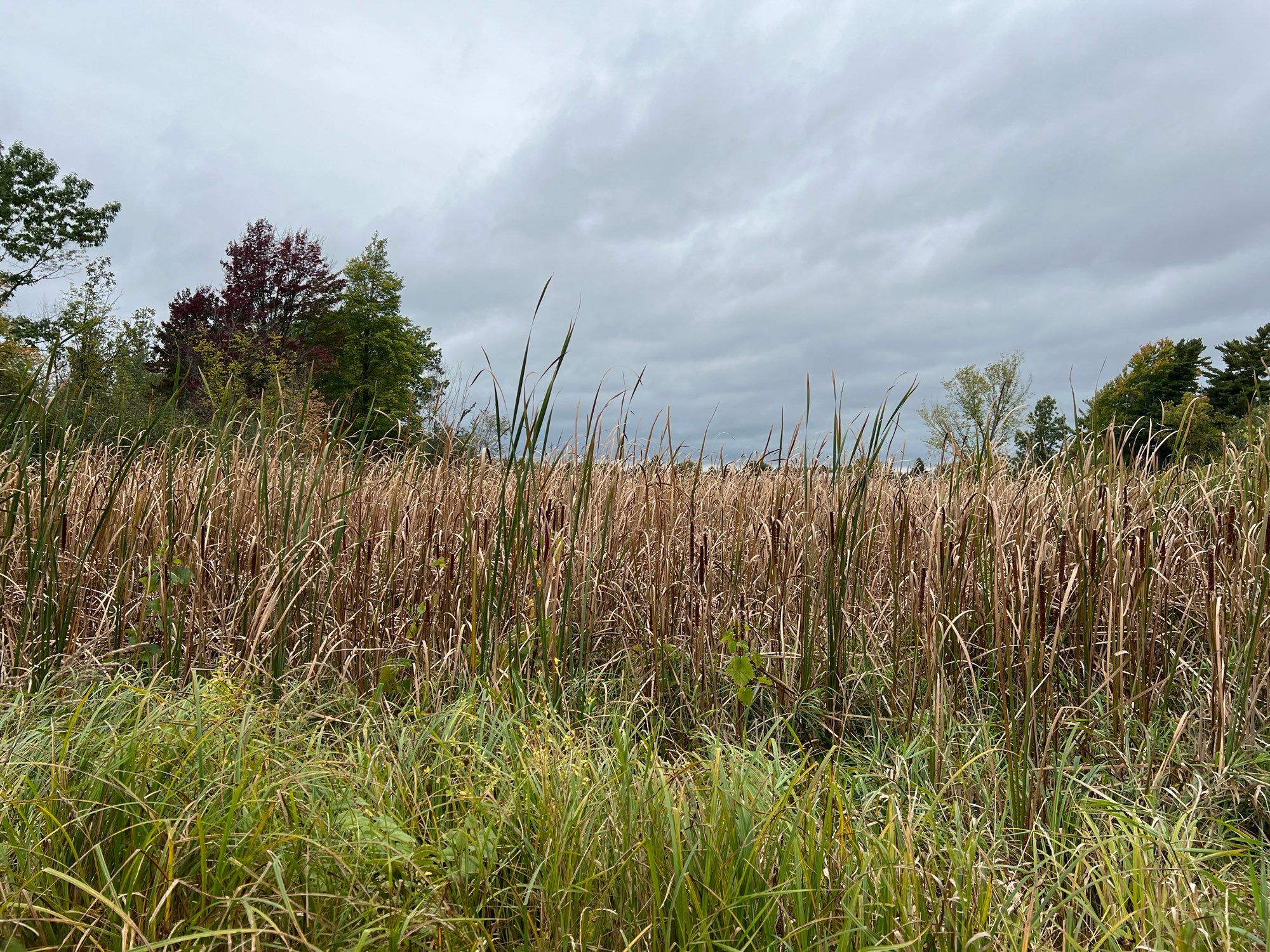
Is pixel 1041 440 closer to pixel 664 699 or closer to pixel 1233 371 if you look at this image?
pixel 664 699

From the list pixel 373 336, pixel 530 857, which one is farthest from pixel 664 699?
pixel 373 336

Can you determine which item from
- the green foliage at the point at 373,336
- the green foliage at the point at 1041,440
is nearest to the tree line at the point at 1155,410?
the green foliage at the point at 1041,440

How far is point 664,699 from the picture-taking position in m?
2.99

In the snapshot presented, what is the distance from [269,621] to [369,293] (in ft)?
89.3

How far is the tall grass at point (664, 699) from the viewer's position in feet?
4.94

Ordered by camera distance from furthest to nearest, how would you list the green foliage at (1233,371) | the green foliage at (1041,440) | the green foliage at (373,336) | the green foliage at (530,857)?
the green foliage at (373,336)
the green foliage at (1233,371)
the green foliage at (1041,440)
the green foliage at (530,857)

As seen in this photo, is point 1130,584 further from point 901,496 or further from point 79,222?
point 79,222

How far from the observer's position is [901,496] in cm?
320

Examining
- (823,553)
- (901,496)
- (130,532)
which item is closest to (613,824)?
(823,553)

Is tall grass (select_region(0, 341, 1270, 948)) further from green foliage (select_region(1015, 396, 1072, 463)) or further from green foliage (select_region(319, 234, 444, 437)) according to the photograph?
green foliage (select_region(319, 234, 444, 437))

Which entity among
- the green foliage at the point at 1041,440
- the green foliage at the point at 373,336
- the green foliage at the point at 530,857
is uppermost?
the green foliage at the point at 373,336

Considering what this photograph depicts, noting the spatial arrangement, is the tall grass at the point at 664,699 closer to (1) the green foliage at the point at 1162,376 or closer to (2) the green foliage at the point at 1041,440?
(2) the green foliage at the point at 1041,440

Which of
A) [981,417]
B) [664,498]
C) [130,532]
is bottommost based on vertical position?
[130,532]

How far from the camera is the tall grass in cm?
150
